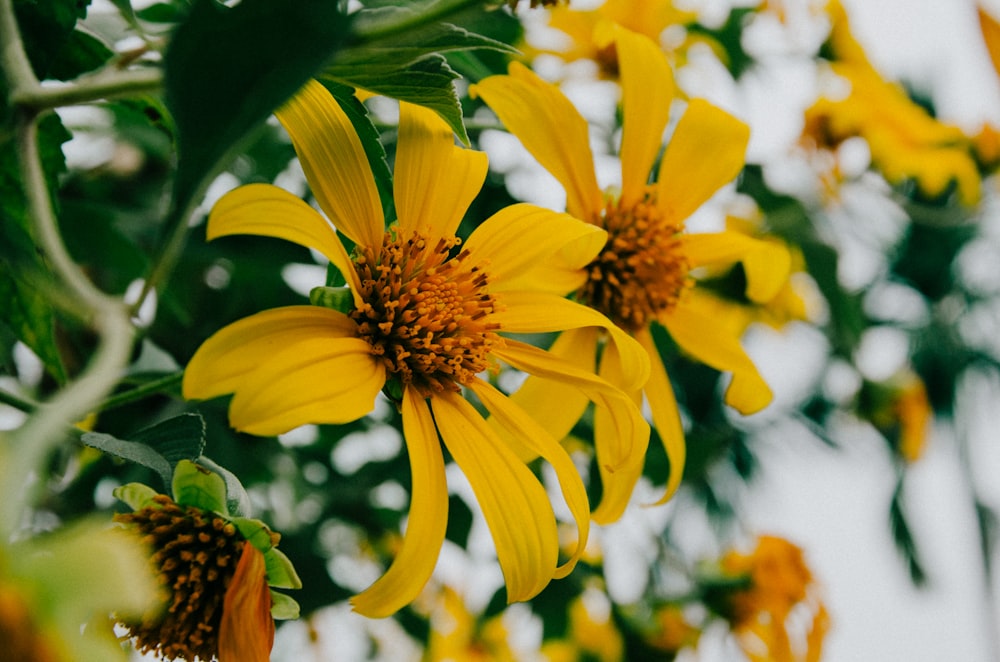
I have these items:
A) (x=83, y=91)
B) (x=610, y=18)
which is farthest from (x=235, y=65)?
(x=610, y=18)

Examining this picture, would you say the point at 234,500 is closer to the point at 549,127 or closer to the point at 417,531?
the point at 417,531

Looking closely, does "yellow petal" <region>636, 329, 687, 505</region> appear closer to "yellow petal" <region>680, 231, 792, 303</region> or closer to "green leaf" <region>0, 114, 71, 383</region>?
"yellow petal" <region>680, 231, 792, 303</region>

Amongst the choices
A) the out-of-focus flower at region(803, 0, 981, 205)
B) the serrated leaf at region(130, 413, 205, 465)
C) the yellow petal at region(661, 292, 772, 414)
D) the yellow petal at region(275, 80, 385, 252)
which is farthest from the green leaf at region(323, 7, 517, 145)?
the out-of-focus flower at region(803, 0, 981, 205)

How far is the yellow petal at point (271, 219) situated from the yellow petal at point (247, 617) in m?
0.10

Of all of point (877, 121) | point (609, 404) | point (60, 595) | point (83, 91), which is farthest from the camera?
point (877, 121)

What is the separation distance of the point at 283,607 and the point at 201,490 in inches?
2.1

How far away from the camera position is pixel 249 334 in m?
0.26

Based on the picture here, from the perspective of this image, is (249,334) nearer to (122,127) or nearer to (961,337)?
(122,127)

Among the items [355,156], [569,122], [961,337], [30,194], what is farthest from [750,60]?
[961,337]

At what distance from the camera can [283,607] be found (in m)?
0.29

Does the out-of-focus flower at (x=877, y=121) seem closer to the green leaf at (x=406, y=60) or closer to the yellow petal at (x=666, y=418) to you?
the yellow petal at (x=666, y=418)

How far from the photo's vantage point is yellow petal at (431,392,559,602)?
30cm

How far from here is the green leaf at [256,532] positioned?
0.28 m

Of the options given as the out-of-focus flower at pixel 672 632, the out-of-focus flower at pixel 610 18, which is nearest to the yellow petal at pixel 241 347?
the out-of-focus flower at pixel 610 18
